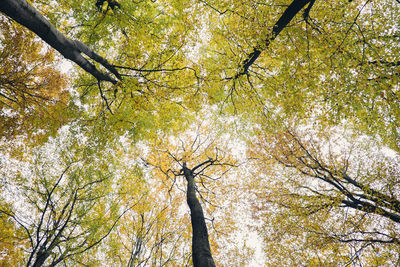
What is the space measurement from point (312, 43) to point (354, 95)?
2161mm

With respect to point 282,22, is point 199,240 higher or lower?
lower

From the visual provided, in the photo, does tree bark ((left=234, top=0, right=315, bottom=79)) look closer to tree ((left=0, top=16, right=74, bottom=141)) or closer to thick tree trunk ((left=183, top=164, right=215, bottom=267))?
thick tree trunk ((left=183, top=164, right=215, bottom=267))

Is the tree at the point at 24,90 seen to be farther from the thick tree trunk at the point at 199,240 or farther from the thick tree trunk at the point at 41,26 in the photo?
the thick tree trunk at the point at 199,240

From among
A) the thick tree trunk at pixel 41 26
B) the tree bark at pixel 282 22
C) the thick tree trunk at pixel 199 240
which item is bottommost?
the thick tree trunk at pixel 199 240

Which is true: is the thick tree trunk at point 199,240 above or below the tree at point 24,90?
below

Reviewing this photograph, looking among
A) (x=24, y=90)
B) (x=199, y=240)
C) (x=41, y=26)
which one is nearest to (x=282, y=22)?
(x=41, y=26)

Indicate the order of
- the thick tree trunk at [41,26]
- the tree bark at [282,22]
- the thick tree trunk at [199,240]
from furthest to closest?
1. the tree bark at [282,22]
2. the thick tree trunk at [199,240]
3. the thick tree trunk at [41,26]

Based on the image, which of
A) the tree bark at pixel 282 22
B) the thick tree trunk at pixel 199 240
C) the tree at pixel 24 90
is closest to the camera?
the thick tree trunk at pixel 199 240

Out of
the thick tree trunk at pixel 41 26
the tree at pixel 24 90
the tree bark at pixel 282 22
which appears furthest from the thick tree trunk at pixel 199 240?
the tree at pixel 24 90

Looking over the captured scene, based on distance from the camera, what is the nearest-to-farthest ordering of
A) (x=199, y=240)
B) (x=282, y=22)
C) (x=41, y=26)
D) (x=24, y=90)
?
(x=41, y=26) → (x=199, y=240) → (x=282, y=22) → (x=24, y=90)

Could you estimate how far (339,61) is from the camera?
16.8ft

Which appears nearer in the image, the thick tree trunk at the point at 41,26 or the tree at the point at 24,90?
the thick tree trunk at the point at 41,26

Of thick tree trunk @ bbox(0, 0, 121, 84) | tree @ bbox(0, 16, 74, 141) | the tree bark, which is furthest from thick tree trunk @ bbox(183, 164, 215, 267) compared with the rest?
tree @ bbox(0, 16, 74, 141)

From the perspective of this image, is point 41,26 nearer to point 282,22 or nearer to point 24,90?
point 282,22
